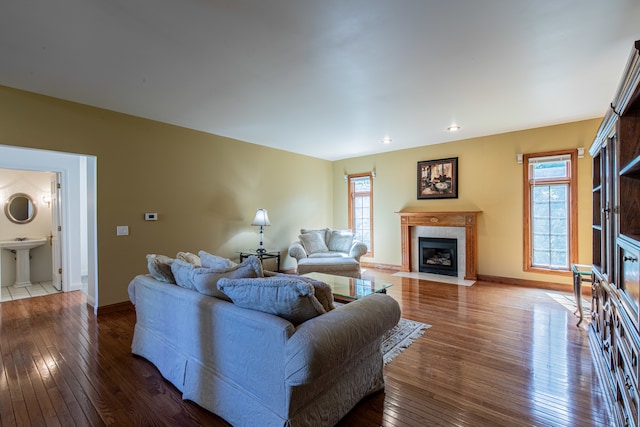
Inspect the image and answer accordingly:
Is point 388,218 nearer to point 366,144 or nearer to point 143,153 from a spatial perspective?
point 366,144

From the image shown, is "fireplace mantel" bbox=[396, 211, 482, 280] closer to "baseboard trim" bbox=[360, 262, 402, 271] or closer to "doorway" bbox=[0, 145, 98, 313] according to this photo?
"baseboard trim" bbox=[360, 262, 402, 271]

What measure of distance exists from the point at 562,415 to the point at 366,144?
4.69 meters

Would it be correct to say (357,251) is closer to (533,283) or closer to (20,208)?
(533,283)

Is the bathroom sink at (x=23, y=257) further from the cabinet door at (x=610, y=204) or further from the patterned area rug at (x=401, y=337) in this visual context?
the cabinet door at (x=610, y=204)

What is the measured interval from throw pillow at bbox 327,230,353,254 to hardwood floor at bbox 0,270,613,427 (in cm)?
216

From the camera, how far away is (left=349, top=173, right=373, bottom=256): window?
21.8ft

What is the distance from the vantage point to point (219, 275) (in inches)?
79.4

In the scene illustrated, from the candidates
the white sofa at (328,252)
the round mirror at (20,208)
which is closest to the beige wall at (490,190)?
the white sofa at (328,252)

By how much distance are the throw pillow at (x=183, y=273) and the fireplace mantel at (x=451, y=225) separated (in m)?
4.58

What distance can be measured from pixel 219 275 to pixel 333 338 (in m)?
0.94

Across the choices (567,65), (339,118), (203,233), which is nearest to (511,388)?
(567,65)

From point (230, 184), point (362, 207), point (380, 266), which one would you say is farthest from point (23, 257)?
point (380, 266)

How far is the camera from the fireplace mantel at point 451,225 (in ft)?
17.0

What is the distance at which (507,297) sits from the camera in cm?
419
